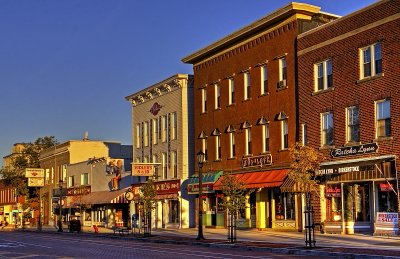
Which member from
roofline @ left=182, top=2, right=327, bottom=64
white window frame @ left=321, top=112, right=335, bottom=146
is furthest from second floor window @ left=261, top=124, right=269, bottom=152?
roofline @ left=182, top=2, right=327, bottom=64

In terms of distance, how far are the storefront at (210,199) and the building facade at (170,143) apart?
2525 mm

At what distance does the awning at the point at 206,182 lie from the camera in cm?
4662

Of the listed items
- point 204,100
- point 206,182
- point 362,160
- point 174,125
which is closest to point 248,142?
point 206,182

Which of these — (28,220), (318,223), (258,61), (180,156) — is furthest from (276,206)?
(28,220)

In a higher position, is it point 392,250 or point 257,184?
point 257,184

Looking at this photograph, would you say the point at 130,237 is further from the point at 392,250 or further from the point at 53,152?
the point at 53,152

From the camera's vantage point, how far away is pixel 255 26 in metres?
41.4

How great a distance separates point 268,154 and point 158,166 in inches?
700

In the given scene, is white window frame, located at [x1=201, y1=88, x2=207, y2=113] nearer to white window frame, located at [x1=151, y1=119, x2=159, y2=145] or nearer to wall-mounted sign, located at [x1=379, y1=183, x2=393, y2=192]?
white window frame, located at [x1=151, y1=119, x2=159, y2=145]

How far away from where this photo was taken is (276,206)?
132ft

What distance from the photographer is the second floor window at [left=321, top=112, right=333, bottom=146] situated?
1395 inches

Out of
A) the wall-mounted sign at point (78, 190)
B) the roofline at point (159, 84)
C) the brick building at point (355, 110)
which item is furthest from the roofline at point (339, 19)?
the wall-mounted sign at point (78, 190)

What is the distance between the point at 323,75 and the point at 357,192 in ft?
23.3

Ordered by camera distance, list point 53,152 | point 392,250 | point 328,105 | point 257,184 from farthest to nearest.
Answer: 1. point 53,152
2. point 257,184
3. point 328,105
4. point 392,250
